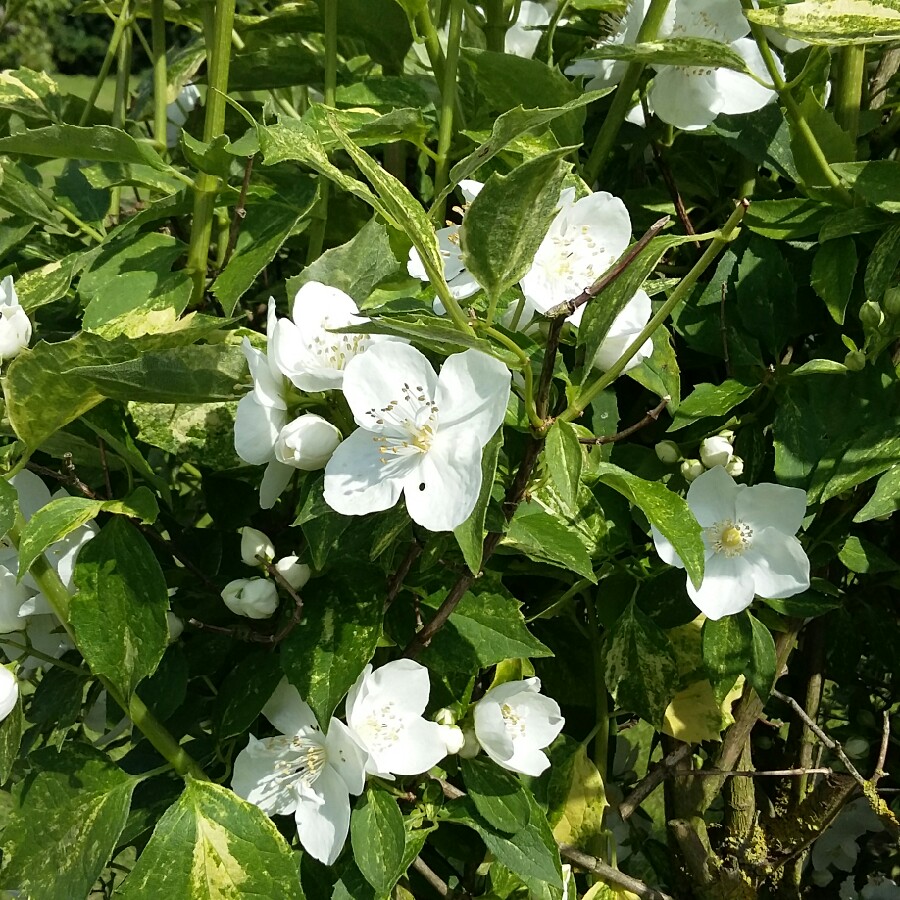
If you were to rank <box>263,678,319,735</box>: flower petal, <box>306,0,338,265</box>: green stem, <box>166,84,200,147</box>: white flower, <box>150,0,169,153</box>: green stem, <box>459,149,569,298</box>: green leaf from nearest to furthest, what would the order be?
<box>459,149,569,298</box>: green leaf
<box>263,678,319,735</box>: flower petal
<box>306,0,338,265</box>: green stem
<box>150,0,169,153</box>: green stem
<box>166,84,200,147</box>: white flower

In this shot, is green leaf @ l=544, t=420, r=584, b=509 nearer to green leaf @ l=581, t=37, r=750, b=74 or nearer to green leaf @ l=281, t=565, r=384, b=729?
green leaf @ l=281, t=565, r=384, b=729

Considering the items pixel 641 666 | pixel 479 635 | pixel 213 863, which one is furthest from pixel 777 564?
pixel 213 863

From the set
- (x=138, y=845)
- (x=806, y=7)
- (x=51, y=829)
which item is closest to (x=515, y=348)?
(x=806, y=7)

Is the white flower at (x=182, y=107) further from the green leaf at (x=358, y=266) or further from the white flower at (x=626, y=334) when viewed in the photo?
the white flower at (x=626, y=334)

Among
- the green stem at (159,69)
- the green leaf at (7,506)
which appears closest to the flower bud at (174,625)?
the green leaf at (7,506)

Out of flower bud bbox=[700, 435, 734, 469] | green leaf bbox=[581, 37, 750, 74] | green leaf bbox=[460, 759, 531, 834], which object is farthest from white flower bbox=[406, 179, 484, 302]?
green leaf bbox=[460, 759, 531, 834]

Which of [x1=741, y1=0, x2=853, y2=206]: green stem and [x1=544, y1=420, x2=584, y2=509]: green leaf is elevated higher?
[x1=741, y1=0, x2=853, y2=206]: green stem

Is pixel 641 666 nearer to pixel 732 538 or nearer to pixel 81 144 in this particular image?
pixel 732 538
